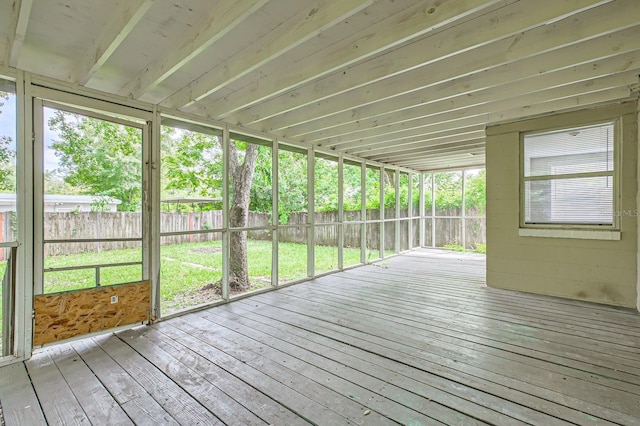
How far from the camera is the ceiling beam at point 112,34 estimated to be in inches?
71.9

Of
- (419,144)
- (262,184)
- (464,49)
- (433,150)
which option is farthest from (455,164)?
(464,49)

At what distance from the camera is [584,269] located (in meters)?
4.03

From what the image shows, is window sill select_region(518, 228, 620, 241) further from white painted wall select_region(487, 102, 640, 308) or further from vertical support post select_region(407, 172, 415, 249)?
vertical support post select_region(407, 172, 415, 249)

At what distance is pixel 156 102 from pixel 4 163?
1503mm

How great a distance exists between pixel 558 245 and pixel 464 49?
3.42 metres

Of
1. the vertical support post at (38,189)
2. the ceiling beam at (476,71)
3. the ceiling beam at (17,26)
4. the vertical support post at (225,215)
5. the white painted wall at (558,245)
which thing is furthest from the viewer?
the vertical support post at (225,215)

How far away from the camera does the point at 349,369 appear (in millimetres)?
2363

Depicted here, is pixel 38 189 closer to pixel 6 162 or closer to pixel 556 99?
pixel 6 162

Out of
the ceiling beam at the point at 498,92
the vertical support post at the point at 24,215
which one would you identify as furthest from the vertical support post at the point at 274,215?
the vertical support post at the point at 24,215

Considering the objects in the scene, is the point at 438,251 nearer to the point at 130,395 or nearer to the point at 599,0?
the point at 599,0

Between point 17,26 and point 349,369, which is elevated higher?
point 17,26

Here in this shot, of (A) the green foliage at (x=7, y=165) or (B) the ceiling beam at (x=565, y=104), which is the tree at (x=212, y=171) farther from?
(B) the ceiling beam at (x=565, y=104)

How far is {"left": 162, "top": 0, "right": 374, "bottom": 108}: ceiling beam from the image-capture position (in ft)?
6.04

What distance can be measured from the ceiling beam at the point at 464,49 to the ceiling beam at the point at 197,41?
1.21 metres
